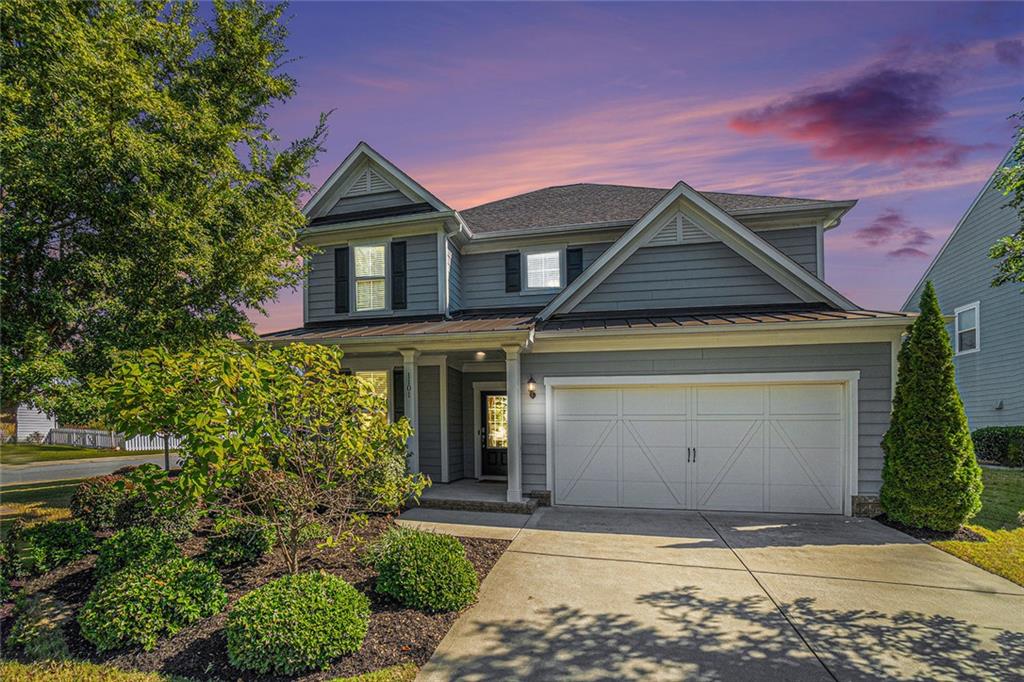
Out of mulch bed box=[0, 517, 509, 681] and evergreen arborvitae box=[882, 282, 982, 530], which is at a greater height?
evergreen arborvitae box=[882, 282, 982, 530]

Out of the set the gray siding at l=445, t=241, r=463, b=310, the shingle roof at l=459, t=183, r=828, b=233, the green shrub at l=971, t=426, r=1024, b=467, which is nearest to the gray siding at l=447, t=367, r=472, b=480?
the gray siding at l=445, t=241, r=463, b=310

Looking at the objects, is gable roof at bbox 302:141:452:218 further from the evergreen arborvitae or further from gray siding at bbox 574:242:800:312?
the evergreen arborvitae

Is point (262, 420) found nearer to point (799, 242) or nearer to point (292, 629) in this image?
point (292, 629)

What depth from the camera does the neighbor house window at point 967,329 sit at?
14961mm

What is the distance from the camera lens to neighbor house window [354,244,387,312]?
35.9ft

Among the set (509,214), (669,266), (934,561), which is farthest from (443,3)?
(934,561)

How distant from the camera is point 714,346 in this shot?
26.6 ft

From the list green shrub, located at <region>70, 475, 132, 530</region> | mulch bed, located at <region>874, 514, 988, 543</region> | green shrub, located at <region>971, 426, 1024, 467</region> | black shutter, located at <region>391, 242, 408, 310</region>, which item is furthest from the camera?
green shrub, located at <region>971, 426, 1024, 467</region>

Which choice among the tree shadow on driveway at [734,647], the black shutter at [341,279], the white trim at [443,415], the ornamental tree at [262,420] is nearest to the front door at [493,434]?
the white trim at [443,415]

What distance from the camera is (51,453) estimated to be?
66.3 feet

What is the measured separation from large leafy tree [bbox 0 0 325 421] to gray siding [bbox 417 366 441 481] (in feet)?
12.4

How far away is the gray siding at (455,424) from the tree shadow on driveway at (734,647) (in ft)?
19.6

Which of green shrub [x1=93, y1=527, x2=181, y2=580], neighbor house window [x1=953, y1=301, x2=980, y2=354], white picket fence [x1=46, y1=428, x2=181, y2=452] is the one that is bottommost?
white picket fence [x1=46, y1=428, x2=181, y2=452]

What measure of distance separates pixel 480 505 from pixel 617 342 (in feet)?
12.8
